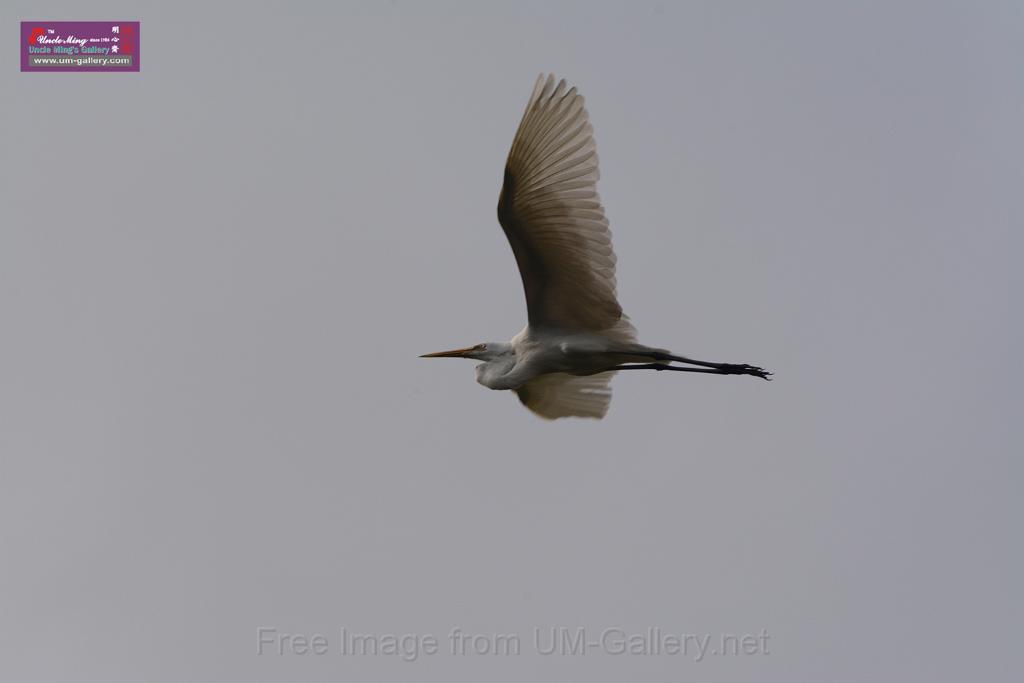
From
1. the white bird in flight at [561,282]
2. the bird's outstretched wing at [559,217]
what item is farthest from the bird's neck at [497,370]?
the bird's outstretched wing at [559,217]

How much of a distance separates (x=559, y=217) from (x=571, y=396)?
2.25 m

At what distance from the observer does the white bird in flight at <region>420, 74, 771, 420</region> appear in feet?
26.5

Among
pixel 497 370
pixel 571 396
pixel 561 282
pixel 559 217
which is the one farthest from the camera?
pixel 571 396

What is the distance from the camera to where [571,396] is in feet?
33.3

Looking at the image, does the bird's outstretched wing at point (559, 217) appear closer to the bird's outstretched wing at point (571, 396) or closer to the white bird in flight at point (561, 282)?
the white bird in flight at point (561, 282)

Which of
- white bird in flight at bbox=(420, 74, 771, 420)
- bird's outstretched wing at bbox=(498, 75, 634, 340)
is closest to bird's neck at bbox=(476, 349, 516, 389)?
white bird in flight at bbox=(420, 74, 771, 420)

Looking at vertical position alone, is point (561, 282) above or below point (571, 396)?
above

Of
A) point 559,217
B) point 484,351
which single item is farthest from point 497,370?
point 559,217

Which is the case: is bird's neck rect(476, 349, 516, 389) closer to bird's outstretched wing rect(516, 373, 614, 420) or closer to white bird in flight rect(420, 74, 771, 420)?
white bird in flight rect(420, 74, 771, 420)

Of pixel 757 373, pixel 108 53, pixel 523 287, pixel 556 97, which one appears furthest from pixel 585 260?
pixel 108 53

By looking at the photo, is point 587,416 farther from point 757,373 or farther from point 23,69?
point 23,69

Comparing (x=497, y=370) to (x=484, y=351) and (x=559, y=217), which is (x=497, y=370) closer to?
(x=484, y=351)

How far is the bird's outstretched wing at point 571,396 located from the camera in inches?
398

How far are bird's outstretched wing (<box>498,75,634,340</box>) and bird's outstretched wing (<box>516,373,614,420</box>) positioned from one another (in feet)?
3.33
